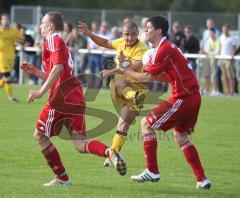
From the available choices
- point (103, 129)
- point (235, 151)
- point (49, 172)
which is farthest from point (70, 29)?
point (49, 172)

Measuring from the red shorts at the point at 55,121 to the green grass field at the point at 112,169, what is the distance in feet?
2.20

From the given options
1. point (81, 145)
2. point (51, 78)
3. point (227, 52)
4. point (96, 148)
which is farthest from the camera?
point (227, 52)

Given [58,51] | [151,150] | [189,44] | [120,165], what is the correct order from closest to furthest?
[120,165] → [58,51] → [151,150] → [189,44]

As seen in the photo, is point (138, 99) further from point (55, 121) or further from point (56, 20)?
point (56, 20)

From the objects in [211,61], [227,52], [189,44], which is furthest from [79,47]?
[227,52]

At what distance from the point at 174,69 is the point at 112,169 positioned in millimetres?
2161

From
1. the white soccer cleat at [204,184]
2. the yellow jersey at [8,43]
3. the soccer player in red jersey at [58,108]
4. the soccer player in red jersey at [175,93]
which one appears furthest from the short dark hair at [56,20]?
the yellow jersey at [8,43]

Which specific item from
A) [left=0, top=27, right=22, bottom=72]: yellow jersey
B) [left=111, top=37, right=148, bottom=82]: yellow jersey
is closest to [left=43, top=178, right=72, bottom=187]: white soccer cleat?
[left=111, top=37, right=148, bottom=82]: yellow jersey

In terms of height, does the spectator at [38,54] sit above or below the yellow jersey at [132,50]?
below

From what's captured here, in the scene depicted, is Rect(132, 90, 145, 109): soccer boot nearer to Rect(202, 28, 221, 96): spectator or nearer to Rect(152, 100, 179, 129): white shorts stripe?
Rect(152, 100, 179, 129): white shorts stripe

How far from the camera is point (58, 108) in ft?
30.4

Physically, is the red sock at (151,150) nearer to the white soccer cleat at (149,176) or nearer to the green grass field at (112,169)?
the white soccer cleat at (149,176)

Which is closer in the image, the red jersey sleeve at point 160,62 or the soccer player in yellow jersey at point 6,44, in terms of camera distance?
the red jersey sleeve at point 160,62

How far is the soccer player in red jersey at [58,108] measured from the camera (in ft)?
30.0
